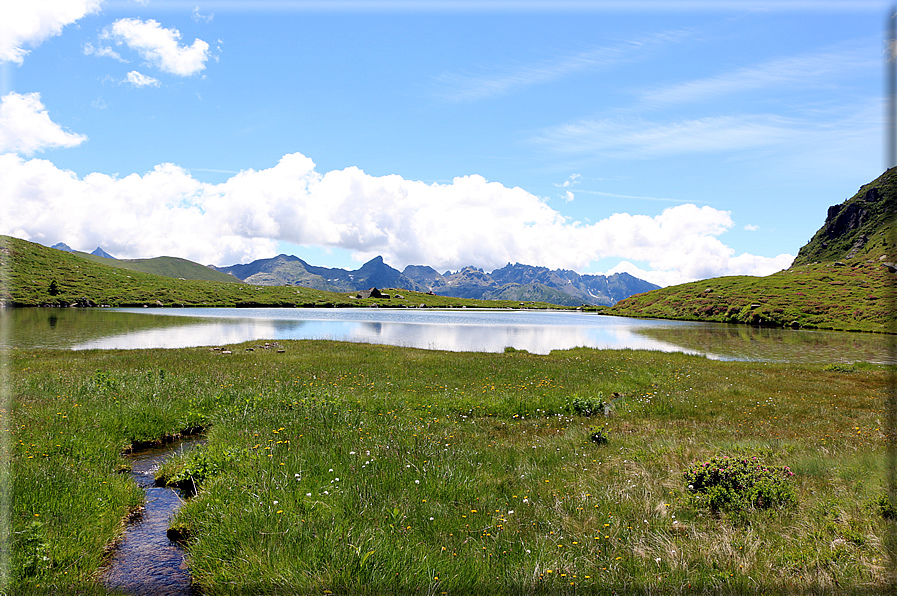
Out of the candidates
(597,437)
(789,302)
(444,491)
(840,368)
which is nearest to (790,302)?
(789,302)

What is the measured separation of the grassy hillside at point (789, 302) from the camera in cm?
10406

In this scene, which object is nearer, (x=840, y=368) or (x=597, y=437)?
(x=597, y=437)

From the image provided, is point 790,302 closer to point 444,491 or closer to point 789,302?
point 789,302

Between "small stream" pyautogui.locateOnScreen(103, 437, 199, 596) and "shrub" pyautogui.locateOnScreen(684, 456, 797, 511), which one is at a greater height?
"shrub" pyautogui.locateOnScreen(684, 456, 797, 511)

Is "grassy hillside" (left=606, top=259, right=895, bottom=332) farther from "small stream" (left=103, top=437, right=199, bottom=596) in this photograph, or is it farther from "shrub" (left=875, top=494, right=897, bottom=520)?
"small stream" (left=103, top=437, right=199, bottom=596)

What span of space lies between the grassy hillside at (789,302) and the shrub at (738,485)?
9907cm

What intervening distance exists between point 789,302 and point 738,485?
15208 centimetres

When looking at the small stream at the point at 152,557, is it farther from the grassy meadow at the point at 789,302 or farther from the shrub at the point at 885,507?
the grassy meadow at the point at 789,302

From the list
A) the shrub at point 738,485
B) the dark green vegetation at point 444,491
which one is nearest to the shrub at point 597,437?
the dark green vegetation at point 444,491

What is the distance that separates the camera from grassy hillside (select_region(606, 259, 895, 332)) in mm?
104062

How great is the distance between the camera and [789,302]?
126 m

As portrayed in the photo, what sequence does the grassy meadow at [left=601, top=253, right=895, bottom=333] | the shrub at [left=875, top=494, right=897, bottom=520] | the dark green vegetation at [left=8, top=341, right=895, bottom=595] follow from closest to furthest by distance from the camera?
the dark green vegetation at [left=8, top=341, right=895, bottom=595]
the shrub at [left=875, top=494, right=897, bottom=520]
the grassy meadow at [left=601, top=253, right=895, bottom=333]

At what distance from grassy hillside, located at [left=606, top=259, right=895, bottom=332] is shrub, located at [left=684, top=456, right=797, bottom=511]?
325ft

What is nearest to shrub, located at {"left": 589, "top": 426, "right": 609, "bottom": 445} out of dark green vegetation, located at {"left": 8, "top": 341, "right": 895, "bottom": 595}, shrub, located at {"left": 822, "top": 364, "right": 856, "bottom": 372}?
dark green vegetation, located at {"left": 8, "top": 341, "right": 895, "bottom": 595}
